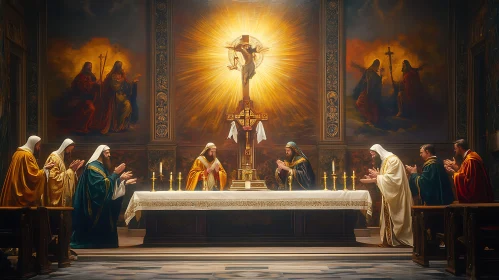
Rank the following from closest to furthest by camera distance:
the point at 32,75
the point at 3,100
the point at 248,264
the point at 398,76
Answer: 1. the point at 248,264
2. the point at 3,100
3. the point at 32,75
4. the point at 398,76

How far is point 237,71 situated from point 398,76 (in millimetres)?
3609

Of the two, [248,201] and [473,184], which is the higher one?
[473,184]

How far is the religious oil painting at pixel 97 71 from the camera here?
16.8m

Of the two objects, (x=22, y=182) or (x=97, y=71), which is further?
(x=97, y=71)

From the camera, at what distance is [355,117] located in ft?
55.6

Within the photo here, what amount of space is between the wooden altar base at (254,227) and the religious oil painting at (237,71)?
137 inches

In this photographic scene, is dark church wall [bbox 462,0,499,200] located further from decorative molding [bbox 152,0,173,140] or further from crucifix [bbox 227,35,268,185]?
decorative molding [bbox 152,0,173,140]

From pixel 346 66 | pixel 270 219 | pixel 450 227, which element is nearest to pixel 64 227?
pixel 270 219

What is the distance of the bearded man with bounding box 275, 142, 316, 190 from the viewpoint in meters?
14.6

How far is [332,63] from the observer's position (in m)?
16.9

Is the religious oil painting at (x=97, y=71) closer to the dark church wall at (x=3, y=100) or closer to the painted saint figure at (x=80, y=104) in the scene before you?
the painted saint figure at (x=80, y=104)

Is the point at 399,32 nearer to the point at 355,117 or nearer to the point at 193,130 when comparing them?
the point at 355,117

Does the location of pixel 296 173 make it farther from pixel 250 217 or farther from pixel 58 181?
Result: pixel 58 181

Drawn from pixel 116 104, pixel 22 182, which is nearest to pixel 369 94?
pixel 116 104
